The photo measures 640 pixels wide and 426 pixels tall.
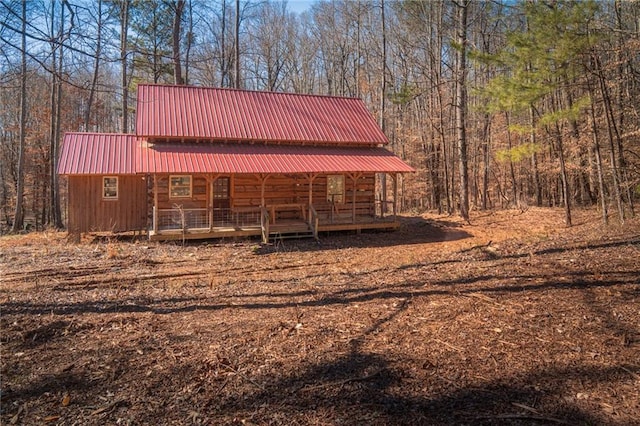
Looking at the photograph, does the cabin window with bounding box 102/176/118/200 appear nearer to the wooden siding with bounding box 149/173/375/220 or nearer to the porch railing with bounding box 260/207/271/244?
the wooden siding with bounding box 149/173/375/220

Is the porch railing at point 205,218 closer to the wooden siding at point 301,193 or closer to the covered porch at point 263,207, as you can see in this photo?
the covered porch at point 263,207

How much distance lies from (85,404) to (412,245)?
489 inches

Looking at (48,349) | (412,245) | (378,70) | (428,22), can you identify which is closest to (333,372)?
(48,349)

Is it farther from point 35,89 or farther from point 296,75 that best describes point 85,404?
point 296,75

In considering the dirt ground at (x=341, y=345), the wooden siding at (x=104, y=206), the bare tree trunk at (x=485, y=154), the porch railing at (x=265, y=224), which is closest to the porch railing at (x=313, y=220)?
the porch railing at (x=265, y=224)

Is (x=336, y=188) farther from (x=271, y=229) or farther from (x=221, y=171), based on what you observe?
(x=221, y=171)

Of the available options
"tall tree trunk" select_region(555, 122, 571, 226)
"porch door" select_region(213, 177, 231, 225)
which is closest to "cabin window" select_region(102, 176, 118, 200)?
"porch door" select_region(213, 177, 231, 225)

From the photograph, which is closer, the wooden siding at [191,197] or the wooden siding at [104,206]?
the wooden siding at [104,206]

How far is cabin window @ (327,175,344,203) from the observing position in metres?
18.5

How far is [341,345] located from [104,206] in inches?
576

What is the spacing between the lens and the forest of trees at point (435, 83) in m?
11.6

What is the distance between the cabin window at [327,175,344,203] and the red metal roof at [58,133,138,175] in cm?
801

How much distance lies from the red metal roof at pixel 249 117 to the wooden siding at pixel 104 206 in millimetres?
2283

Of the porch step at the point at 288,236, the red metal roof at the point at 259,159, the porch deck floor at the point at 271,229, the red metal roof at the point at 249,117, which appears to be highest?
the red metal roof at the point at 249,117
